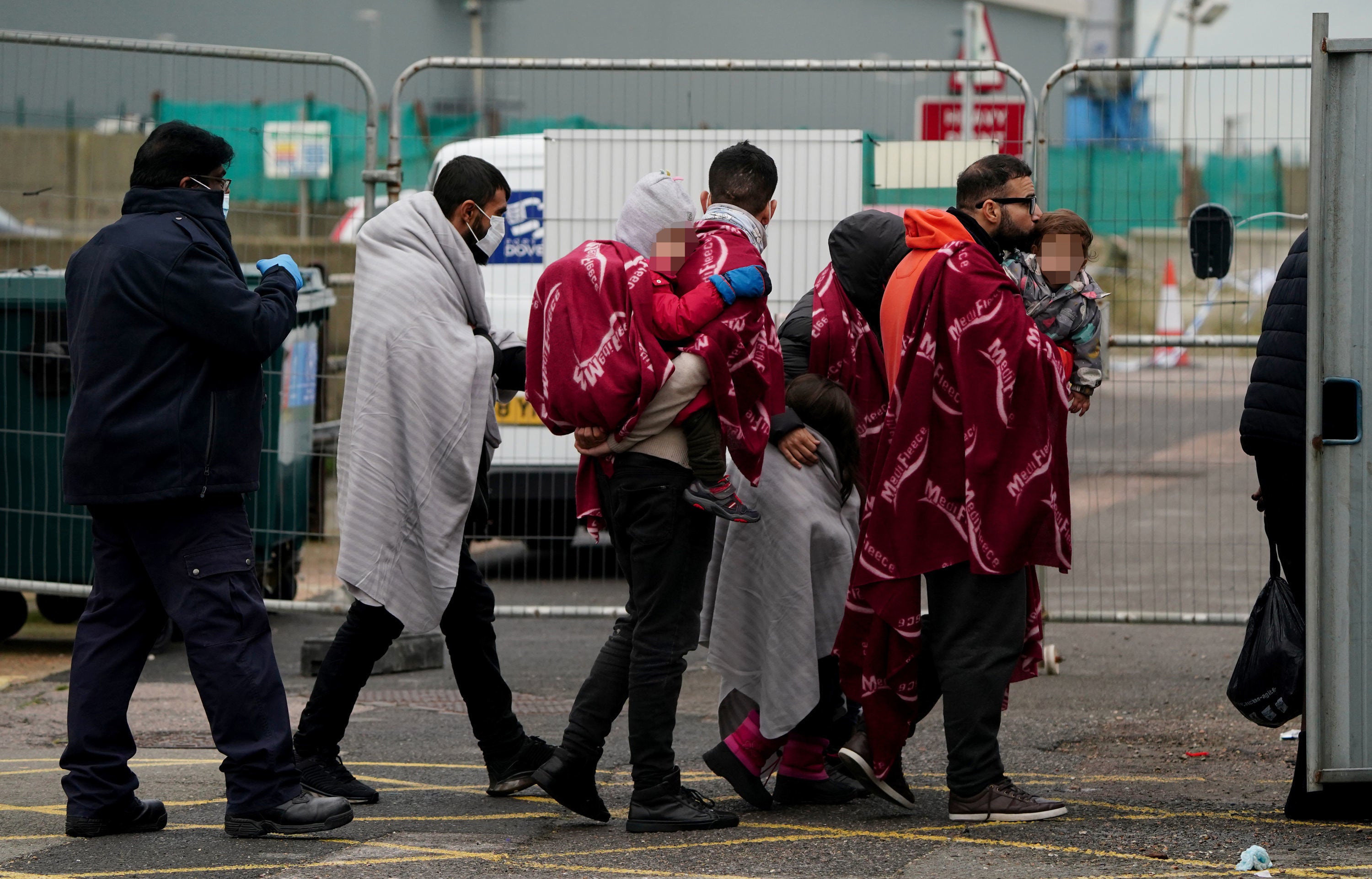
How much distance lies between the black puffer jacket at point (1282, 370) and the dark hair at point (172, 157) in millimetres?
2986

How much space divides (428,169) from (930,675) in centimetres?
431

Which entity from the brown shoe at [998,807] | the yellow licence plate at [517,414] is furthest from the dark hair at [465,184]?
the yellow licence plate at [517,414]

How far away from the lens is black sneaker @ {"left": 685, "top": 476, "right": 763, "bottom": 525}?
4.55 metres

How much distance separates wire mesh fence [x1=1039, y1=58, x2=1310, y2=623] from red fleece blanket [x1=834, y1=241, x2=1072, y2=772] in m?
2.47

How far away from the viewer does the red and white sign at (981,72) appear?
768 cm

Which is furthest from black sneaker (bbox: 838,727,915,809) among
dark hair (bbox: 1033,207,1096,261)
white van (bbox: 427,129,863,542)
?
white van (bbox: 427,129,863,542)

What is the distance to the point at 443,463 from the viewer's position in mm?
4973

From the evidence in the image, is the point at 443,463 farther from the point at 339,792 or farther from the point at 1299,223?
the point at 1299,223

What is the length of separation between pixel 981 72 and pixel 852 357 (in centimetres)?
280

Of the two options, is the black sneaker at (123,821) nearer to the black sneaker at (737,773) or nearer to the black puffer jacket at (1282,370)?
the black sneaker at (737,773)

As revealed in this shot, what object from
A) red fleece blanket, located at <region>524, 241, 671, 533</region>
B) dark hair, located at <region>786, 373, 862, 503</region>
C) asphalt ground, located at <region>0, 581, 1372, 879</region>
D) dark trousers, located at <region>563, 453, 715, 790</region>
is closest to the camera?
asphalt ground, located at <region>0, 581, 1372, 879</region>

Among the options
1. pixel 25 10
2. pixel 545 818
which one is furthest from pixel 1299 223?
pixel 25 10

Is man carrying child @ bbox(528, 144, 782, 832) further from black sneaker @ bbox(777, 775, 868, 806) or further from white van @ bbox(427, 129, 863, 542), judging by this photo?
white van @ bbox(427, 129, 863, 542)

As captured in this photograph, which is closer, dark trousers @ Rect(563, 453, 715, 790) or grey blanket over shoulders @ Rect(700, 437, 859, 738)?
dark trousers @ Rect(563, 453, 715, 790)
